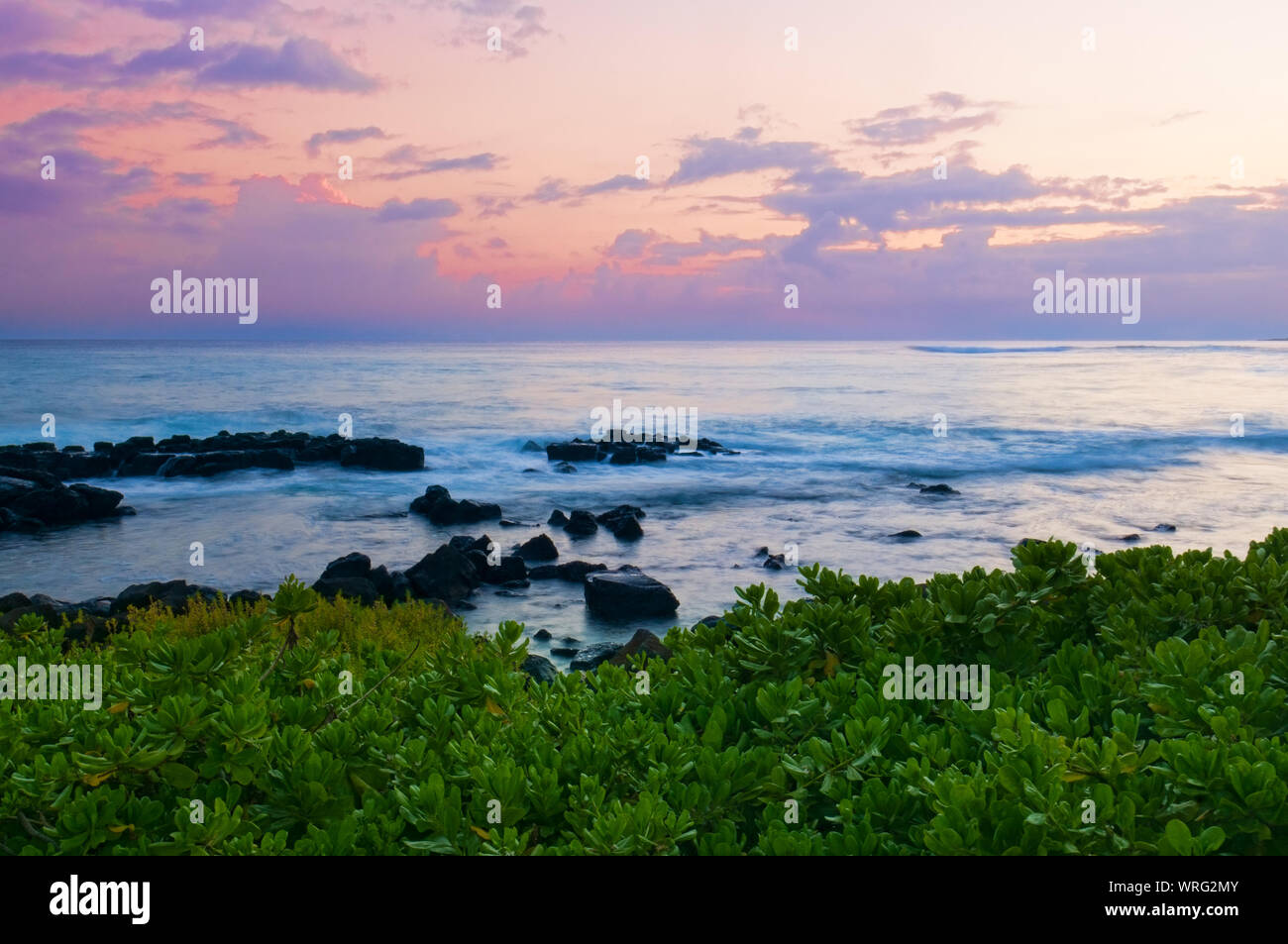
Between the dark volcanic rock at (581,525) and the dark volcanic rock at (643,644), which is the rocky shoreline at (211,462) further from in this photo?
the dark volcanic rock at (643,644)

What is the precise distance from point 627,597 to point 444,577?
3.62 meters

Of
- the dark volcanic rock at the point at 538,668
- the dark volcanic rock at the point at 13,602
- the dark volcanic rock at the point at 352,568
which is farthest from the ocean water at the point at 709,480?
the dark volcanic rock at the point at 13,602

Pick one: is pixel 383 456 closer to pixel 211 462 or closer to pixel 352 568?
pixel 211 462

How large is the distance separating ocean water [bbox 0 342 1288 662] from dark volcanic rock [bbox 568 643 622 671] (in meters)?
1.40

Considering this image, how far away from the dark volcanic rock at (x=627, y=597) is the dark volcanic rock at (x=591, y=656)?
7.05 feet

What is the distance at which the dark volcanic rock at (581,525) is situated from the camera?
23.8 meters

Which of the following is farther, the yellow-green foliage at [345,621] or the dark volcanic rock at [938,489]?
the dark volcanic rock at [938,489]

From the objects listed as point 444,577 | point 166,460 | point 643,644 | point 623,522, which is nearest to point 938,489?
point 623,522

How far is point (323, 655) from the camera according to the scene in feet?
14.3

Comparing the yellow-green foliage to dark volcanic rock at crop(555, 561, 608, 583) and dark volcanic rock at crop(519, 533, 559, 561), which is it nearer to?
dark volcanic rock at crop(555, 561, 608, 583)

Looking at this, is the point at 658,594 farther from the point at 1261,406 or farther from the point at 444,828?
the point at 1261,406

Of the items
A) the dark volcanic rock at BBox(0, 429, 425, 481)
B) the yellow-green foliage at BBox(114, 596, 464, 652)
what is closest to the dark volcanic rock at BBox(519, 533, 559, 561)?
the yellow-green foliage at BBox(114, 596, 464, 652)

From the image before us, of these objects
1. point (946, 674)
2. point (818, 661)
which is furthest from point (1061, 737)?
point (818, 661)
